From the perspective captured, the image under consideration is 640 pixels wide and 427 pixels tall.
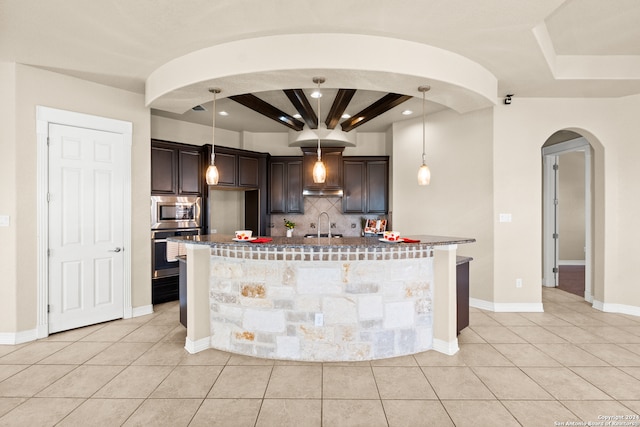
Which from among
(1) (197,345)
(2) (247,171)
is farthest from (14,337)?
(2) (247,171)

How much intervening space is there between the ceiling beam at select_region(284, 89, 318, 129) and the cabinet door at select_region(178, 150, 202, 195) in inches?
→ 68.4

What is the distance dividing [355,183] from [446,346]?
330cm

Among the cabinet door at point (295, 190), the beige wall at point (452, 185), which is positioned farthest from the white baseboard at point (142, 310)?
the beige wall at point (452, 185)

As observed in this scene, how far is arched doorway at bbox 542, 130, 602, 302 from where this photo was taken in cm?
471

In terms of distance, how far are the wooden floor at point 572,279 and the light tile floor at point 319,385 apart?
226cm

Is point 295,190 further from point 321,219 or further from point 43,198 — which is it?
point 43,198

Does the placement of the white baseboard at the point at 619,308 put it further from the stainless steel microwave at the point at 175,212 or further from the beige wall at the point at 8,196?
the beige wall at the point at 8,196

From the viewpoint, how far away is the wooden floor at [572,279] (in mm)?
5429

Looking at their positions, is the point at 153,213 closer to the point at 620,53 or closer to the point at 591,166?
the point at 620,53

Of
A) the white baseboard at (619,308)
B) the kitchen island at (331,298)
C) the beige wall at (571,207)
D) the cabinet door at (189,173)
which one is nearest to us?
the kitchen island at (331,298)

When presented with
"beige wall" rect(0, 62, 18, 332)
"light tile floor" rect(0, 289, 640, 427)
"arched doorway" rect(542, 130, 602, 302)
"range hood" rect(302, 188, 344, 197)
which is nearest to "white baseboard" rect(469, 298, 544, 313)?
"light tile floor" rect(0, 289, 640, 427)

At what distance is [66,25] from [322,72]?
83.2 inches

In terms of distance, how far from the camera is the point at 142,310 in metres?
4.04

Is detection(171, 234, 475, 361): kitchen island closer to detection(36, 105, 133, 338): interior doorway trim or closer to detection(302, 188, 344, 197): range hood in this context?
detection(36, 105, 133, 338): interior doorway trim
